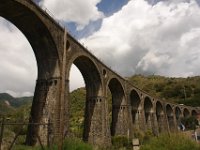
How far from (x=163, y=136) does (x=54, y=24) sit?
43.5 feet

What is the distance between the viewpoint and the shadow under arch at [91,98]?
3173cm

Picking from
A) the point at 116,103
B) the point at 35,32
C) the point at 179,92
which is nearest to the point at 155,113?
the point at 116,103

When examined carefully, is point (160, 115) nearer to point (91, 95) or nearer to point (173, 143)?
point (91, 95)

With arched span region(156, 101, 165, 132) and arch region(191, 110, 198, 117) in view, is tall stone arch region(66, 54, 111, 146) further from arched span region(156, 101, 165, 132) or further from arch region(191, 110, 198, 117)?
arch region(191, 110, 198, 117)

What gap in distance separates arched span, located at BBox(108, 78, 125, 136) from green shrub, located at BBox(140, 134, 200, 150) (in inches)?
882

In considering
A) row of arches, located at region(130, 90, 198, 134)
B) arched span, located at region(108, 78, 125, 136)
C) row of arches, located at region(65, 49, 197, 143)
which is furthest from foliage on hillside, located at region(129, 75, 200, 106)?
arched span, located at region(108, 78, 125, 136)

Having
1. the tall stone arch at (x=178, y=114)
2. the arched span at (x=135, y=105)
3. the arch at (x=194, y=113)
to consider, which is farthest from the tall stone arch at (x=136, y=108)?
the arch at (x=194, y=113)

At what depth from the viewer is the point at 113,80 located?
39.8 meters

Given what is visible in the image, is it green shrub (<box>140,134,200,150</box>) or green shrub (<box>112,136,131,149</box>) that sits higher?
green shrub (<box>140,134,200,150</box>)

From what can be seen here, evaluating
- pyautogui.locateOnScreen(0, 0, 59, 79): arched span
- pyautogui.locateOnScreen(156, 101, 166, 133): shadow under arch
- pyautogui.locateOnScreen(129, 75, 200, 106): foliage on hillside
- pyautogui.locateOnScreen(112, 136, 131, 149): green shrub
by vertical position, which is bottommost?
pyautogui.locateOnScreen(112, 136, 131, 149): green shrub

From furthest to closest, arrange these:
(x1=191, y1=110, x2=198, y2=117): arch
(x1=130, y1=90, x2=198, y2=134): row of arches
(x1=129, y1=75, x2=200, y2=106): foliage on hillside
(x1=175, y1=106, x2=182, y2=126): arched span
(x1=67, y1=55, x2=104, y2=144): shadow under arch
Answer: (x1=129, y1=75, x2=200, y2=106): foliage on hillside < (x1=191, y1=110, x2=198, y2=117): arch < (x1=175, y1=106, x2=182, y2=126): arched span < (x1=130, y1=90, x2=198, y2=134): row of arches < (x1=67, y1=55, x2=104, y2=144): shadow under arch

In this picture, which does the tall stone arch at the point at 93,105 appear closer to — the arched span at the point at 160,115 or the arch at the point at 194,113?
the arched span at the point at 160,115

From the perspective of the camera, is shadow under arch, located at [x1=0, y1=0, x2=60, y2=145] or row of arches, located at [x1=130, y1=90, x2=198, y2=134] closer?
shadow under arch, located at [x1=0, y1=0, x2=60, y2=145]

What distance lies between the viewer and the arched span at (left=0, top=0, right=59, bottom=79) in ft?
65.0
